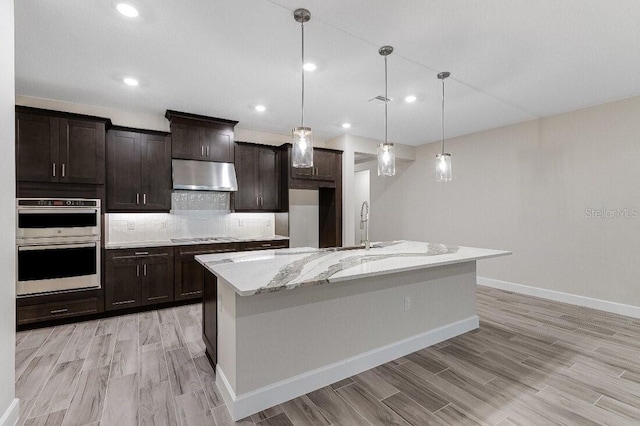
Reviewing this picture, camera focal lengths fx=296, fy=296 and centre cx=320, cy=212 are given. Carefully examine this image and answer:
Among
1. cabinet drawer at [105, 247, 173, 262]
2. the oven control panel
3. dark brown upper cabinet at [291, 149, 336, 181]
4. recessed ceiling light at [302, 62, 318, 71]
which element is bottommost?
cabinet drawer at [105, 247, 173, 262]

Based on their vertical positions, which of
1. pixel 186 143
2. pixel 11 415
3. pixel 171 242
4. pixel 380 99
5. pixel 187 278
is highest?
pixel 380 99

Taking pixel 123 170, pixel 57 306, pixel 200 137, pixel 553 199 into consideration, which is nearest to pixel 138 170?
pixel 123 170

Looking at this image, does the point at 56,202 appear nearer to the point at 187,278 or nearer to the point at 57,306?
the point at 57,306

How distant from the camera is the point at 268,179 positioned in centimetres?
502

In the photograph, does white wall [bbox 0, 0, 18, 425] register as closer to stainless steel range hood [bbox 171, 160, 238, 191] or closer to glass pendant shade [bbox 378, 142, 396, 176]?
stainless steel range hood [bbox 171, 160, 238, 191]

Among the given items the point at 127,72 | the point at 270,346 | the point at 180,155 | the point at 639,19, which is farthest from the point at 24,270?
the point at 639,19

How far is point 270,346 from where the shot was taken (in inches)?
78.8

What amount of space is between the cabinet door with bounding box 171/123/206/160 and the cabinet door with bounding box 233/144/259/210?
1.96 ft

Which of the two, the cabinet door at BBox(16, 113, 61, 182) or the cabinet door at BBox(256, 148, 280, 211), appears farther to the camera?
the cabinet door at BBox(256, 148, 280, 211)

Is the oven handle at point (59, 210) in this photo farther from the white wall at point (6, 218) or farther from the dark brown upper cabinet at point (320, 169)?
the dark brown upper cabinet at point (320, 169)

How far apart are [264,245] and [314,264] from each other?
2.49m

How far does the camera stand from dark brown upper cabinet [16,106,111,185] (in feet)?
10.7

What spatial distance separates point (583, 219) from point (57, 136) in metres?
6.77

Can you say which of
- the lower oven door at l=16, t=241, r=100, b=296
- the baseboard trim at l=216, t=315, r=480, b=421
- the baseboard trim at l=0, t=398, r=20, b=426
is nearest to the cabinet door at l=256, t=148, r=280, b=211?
the lower oven door at l=16, t=241, r=100, b=296
